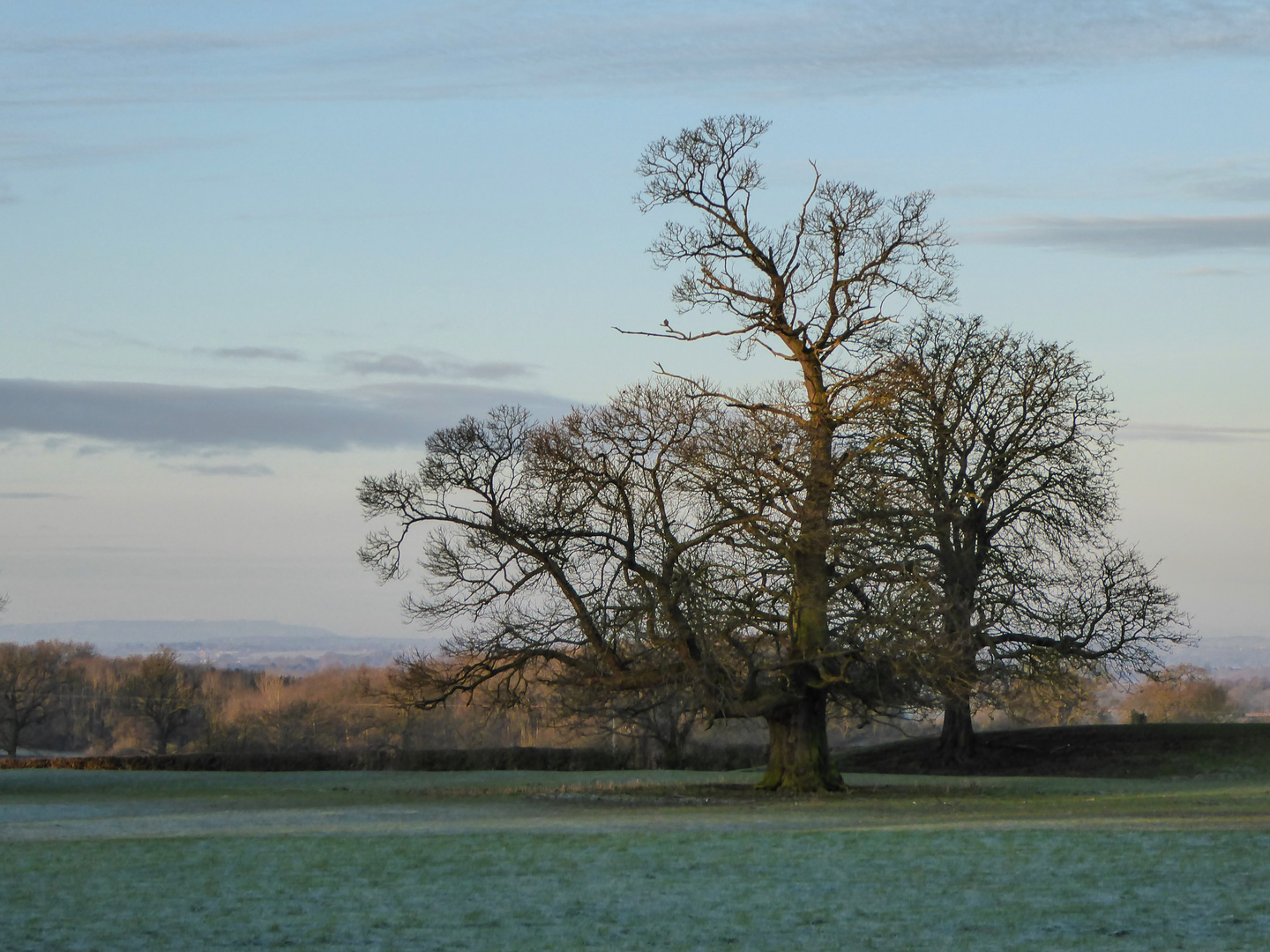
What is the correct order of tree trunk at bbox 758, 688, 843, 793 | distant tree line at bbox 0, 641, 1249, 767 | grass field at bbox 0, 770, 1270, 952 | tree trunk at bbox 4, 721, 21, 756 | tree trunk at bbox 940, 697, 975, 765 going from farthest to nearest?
tree trunk at bbox 4, 721, 21, 756 < tree trunk at bbox 940, 697, 975, 765 < distant tree line at bbox 0, 641, 1249, 767 < tree trunk at bbox 758, 688, 843, 793 < grass field at bbox 0, 770, 1270, 952

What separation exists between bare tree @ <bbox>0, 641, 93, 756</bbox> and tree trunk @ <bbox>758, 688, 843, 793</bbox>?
43129 millimetres

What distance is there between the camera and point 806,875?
11.2 m

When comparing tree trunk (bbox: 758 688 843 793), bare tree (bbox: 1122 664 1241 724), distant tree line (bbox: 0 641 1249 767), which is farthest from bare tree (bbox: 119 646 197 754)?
bare tree (bbox: 1122 664 1241 724)

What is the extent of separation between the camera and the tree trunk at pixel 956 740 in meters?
36.0

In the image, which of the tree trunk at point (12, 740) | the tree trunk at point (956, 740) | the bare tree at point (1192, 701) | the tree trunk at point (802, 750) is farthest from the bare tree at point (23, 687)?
the bare tree at point (1192, 701)

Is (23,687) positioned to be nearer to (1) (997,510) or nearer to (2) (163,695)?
(2) (163,695)

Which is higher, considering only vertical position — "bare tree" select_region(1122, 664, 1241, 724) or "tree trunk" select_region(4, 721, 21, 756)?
"bare tree" select_region(1122, 664, 1241, 724)

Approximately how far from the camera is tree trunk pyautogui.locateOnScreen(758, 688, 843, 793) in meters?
24.5

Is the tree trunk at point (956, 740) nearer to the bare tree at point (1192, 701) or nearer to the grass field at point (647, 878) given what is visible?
the grass field at point (647, 878)

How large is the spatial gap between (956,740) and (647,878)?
87.9 ft

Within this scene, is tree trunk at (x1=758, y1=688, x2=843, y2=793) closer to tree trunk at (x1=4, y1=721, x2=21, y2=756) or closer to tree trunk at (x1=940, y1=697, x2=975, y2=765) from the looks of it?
tree trunk at (x1=940, y1=697, x2=975, y2=765)

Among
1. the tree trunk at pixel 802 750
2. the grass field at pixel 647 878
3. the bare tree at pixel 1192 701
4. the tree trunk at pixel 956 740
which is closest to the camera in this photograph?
the grass field at pixel 647 878

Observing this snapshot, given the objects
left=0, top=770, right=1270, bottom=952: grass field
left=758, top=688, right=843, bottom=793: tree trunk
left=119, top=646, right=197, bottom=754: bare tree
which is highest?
left=119, top=646, right=197, bottom=754: bare tree

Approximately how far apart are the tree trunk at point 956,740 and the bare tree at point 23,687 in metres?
39.0
